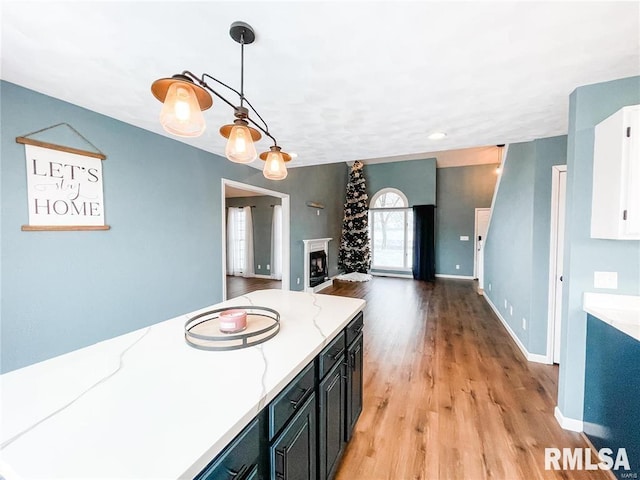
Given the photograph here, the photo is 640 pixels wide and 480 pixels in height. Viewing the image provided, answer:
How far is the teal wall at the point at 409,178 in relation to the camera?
732cm

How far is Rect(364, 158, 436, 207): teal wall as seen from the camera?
7.32 metres

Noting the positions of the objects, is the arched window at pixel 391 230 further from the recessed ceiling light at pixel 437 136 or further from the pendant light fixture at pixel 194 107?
the pendant light fixture at pixel 194 107

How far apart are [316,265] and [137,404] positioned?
5.40 meters

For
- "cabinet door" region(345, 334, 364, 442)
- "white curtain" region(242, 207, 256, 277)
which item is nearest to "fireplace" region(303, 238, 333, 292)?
"white curtain" region(242, 207, 256, 277)

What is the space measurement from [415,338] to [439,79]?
299 centimetres

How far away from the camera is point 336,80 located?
5.26 feet

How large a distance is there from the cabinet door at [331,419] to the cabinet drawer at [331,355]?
0.03m

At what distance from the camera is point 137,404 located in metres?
0.78

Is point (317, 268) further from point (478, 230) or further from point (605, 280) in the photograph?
point (605, 280)

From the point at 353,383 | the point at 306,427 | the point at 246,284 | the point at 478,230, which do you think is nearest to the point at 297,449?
the point at 306,427

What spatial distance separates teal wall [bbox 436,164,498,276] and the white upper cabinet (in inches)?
240

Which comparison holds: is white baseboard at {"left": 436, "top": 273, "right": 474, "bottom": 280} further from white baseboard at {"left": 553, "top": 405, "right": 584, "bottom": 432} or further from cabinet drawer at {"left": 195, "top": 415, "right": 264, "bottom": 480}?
cabinet drawer at {"left": 195, "top": 415, "right": 264, "bottom": 480}

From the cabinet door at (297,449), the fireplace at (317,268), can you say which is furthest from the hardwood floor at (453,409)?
the fireplace at (317,268)

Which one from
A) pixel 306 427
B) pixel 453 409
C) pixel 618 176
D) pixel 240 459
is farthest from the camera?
pixel 453 409
